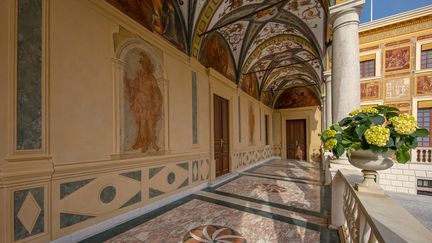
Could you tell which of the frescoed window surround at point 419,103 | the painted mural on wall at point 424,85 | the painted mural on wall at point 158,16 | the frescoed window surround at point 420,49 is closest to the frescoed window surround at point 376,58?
the frescoed window surround at point 420,49

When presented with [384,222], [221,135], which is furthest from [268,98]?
[384,222]

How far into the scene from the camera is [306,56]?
364 inches

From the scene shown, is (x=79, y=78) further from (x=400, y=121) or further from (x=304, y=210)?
(x=304, y=210)

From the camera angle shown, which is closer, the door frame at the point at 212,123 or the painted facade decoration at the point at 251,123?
the door frame at the point at 212,123

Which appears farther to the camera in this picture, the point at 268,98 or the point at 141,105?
the point at 268,98

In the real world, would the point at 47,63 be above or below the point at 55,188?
above

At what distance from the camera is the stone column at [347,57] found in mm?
2938

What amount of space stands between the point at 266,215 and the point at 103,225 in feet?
9.85

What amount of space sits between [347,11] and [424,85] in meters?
9.74

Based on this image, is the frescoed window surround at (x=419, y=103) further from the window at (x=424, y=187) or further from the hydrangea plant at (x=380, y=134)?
the hydrangea plant at (x=380, y=134)

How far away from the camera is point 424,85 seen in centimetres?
863

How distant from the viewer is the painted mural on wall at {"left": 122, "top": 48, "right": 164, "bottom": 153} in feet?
11.5

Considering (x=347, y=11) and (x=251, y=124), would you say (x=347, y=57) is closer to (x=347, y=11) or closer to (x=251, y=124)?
(x=347, y=11)

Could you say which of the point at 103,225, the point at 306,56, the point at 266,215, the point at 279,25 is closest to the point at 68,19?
the point at 103,225
